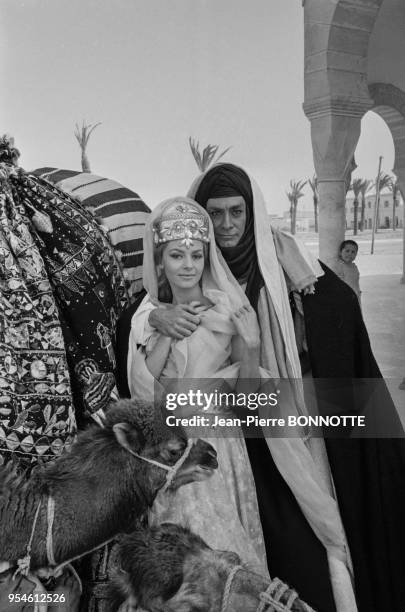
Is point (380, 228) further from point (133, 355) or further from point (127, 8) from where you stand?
point (133, 355)

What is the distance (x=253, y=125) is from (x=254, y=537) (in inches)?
169

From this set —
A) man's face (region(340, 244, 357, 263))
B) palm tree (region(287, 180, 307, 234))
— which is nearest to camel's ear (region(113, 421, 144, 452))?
man's face (region(340, 244, 357, 263))

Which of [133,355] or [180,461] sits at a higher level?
[133,355]

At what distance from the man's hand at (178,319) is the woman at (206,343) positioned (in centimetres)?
2

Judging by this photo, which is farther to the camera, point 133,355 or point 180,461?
point 133,355

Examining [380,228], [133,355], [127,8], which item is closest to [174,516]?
[133,355]

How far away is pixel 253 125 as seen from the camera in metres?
5.37

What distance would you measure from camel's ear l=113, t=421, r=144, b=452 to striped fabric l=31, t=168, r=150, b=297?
54 centimetres

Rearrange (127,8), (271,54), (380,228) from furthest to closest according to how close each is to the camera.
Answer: (380,228)
(271,54)
(127,8)

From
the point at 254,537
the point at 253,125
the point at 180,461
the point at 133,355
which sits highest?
the point at 253,125

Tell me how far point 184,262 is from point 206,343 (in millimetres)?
208

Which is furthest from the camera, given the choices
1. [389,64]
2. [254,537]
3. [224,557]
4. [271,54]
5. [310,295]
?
[389,64]

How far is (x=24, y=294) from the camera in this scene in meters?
1.50

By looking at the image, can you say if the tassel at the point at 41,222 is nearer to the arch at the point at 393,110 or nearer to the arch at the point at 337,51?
the arch at the point at 337,51
